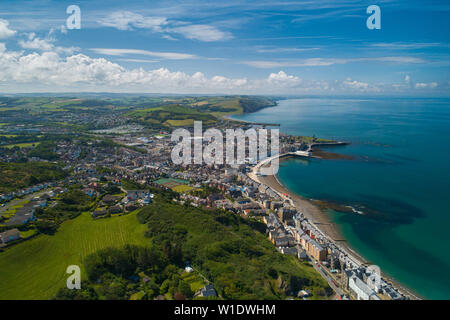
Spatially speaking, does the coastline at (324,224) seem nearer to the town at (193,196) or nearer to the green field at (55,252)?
the town at (193,196)

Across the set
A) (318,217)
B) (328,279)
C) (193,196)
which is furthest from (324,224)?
(193,196)

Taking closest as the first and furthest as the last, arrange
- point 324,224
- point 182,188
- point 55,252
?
1. point 55,252
2. point 324,224
3. point 182,188

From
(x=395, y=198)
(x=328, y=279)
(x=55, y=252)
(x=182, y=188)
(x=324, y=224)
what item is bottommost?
(x=328, y=279)

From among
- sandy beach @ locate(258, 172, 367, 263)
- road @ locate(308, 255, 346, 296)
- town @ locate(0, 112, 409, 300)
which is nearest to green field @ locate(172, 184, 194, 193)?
town @ locate(0, 112, 409, 300)

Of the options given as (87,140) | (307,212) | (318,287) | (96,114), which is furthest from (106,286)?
(96,114)

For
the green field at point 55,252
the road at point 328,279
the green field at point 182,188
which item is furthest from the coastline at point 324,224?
the green field at point 55,252

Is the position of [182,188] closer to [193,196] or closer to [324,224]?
[193,196]

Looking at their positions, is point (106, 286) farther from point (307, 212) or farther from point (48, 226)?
point (307, 212)
